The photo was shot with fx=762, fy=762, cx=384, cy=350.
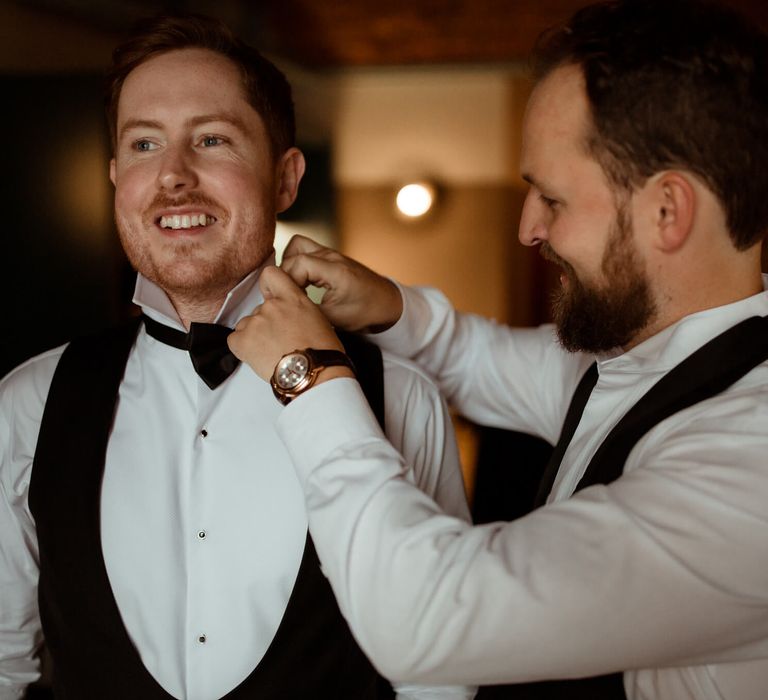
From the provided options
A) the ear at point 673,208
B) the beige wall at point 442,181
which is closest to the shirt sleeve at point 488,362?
the ear at point 673,208

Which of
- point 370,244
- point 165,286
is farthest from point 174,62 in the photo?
point 370,244

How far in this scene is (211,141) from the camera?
1440 millimetres

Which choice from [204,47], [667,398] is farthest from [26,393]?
[667,398]

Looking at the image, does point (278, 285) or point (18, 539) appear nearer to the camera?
point (278, 285)

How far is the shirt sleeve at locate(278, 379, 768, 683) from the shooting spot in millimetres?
896

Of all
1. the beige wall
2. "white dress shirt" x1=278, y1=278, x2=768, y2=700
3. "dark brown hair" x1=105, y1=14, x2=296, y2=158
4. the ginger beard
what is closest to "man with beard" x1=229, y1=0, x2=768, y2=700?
"white dress shirt" x1=278, y1=278, x2=768, y2=700

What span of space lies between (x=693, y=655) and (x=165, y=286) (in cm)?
104

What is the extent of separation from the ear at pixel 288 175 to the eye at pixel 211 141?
16 cm

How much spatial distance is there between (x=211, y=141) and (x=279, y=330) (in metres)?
0.49

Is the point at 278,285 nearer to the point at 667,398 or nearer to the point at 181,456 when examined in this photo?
the point at 181,456

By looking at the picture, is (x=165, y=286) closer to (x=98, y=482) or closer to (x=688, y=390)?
(x=98, y=482)

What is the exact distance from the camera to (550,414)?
1.74 meters

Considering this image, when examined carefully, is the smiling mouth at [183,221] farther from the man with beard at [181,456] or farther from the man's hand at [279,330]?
the man's hand at [279,330]

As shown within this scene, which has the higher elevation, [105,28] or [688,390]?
[105,28]
